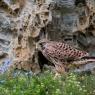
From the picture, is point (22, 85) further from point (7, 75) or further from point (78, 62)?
point (78, 62)

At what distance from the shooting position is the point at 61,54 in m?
7.72

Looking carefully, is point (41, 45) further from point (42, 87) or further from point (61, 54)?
point (42, 87)

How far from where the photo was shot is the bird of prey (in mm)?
7711

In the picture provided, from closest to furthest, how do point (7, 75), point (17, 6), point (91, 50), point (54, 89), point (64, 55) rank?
point (54, 89)
point (7, 75)
point (64, 55)
point (17, 6)
point (91, 50)

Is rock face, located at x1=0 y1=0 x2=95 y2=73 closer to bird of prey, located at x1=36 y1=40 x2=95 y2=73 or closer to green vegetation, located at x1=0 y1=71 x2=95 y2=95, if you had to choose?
bird of prey, located at x1=36 y1=40 x2=95 y2=73

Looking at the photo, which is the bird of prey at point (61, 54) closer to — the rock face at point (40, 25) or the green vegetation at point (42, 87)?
the rock face at point (40, 25)

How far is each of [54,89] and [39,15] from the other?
2602 mm

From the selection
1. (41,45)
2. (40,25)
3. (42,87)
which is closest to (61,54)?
(41,45)

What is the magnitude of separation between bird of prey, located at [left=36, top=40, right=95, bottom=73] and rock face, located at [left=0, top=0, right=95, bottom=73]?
0.25 metres

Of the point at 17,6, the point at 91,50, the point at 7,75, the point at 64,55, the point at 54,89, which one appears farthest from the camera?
the point at 91,50

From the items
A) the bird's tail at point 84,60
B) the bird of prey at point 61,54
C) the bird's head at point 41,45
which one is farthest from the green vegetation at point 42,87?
the bird's head at point 41,45

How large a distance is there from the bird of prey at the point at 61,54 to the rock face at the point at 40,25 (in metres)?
0.25

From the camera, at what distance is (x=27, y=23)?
7.96 m

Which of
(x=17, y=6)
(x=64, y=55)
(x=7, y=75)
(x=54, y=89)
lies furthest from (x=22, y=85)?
(x=17, y=6)
